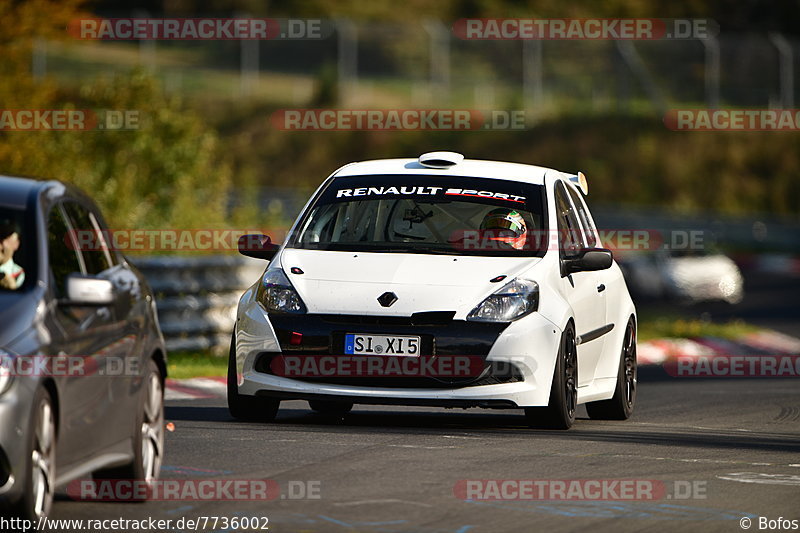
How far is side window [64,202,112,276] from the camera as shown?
7.93m

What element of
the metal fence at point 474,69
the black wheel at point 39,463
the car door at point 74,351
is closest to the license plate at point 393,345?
the car door at point 74,351

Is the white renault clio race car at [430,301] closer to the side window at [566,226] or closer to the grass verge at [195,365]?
the side window at [566,226]

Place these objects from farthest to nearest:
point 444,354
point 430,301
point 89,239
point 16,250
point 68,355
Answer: point 430,301 < point 444,354 < point 89,239 < point 16,250 < point 68,355

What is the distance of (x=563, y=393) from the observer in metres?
10.9

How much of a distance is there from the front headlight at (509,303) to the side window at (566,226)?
73cm

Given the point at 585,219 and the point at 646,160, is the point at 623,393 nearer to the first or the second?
the point at 585,219

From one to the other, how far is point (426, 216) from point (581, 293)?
1167 mm

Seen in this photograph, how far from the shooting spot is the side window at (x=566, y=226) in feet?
38.2

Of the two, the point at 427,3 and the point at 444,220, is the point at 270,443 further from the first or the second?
the point at 427,3

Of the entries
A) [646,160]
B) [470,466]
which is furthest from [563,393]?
[646,160]

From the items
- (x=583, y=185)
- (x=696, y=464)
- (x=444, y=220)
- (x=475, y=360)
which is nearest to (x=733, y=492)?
(x=696, y=464)

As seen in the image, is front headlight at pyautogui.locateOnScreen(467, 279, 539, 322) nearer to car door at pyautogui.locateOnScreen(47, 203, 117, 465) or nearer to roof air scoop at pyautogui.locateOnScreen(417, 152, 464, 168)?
roof air scoop at pyautogui.locateOnScreen(417, 152, 464, 168)

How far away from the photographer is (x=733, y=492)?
8.65 meters

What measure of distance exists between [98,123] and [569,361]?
1611 centimetres
